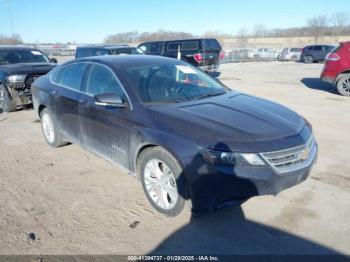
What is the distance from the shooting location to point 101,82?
4238mm

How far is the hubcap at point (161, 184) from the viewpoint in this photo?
332 centimetres

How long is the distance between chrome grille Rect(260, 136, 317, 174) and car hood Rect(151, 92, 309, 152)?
0.07 m

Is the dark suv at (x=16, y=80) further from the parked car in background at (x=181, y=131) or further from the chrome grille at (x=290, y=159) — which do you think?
the chrome grille at (x=290, y=159)

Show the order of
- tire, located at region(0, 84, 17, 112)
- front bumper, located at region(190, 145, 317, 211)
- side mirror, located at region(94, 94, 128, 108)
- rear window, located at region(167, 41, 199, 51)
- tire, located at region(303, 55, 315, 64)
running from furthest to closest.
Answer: tire, located at region(303, 55, 315, 64), rear window, located at region(167, 41, 199, 51), tire, located at region(0, 84, 17, 112), side mirror, located at region(94, 94, 128, 108), front bumper, located at region(190, 145, 317, 211)

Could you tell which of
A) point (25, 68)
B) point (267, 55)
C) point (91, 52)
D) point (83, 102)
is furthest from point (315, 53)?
point (83, 102)

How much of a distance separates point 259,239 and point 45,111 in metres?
4.26

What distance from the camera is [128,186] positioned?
13.7ft

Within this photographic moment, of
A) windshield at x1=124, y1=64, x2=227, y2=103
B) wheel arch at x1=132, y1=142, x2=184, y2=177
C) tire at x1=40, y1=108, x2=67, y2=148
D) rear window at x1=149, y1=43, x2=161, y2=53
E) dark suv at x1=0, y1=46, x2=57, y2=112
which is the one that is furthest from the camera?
rear window at x1=149, y1=43, x2=161, y2=53

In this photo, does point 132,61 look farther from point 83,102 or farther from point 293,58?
point 293,58

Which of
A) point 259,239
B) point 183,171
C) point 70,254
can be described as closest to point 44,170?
point 70,254

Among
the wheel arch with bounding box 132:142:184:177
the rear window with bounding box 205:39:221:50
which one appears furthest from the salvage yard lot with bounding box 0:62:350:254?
the rear window with bounding box 205:39:221:50

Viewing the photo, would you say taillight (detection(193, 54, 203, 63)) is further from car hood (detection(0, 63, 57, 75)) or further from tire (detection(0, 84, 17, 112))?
tire (detection(0, 84, 17, 112))

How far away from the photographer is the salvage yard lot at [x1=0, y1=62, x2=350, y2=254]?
300 cm

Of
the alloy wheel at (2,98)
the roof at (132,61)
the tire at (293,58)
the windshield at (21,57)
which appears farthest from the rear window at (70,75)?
the tire at (293,58)
